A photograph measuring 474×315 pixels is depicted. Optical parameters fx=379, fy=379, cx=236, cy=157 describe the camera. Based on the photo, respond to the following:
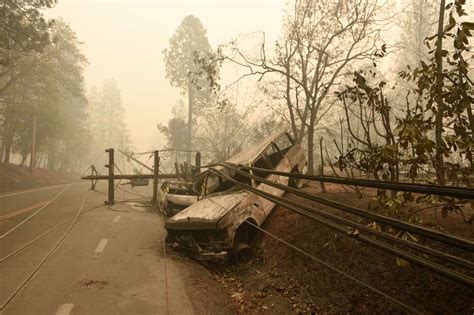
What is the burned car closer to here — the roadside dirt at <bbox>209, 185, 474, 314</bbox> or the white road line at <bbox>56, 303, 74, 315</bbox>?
the roadside dirt at <bbox>209, 185, 474, 314</bbox>

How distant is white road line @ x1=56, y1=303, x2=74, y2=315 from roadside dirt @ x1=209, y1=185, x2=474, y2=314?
8.83 feet

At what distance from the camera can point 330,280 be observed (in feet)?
20.7

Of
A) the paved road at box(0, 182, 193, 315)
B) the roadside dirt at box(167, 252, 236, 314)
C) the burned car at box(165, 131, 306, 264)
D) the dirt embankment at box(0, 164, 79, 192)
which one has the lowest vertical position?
the roadside dirt at box(167, 252, 236, 314)

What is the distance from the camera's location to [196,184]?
1187 cm

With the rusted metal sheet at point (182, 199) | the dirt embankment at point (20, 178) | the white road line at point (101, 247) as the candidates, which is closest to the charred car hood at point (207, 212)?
the white road line at point (101, 247)

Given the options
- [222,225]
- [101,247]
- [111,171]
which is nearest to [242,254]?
[222,225]

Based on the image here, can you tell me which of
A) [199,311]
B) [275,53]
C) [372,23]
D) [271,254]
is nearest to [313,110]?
[275,53]

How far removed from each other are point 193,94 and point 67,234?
40.1m

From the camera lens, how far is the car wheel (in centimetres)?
806

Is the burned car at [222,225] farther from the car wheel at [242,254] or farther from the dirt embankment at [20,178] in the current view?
the dirt embankment at [20,178]

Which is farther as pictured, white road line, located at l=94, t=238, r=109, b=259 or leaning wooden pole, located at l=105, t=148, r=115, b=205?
leaning wooden pole, located at l=105, t=148, r=115, b=205

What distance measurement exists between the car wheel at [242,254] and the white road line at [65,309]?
3344 mm

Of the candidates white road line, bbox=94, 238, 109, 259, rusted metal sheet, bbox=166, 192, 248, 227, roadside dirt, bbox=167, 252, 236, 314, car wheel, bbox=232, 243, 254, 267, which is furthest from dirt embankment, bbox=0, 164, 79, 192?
car wheel, bbox=232, 243, 254, 267

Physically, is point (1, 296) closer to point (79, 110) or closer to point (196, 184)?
point (196, 184)
